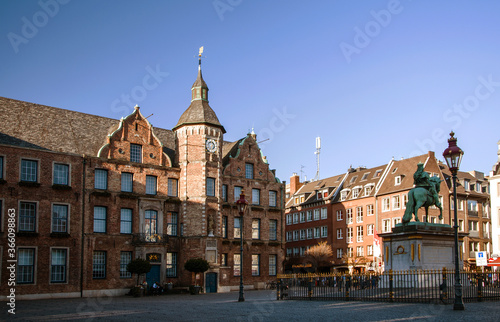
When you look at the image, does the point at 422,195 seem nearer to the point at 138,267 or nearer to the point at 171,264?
the point at 138,267

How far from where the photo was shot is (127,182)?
46562 millimetres

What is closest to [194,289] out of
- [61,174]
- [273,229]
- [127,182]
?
[127,182]

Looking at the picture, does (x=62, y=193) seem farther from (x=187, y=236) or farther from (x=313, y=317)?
(x=313, y=317)

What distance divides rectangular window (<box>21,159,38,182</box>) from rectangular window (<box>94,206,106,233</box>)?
17.9ft

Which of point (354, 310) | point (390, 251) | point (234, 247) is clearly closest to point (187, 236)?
point (234, 247)

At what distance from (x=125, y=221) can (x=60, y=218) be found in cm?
534

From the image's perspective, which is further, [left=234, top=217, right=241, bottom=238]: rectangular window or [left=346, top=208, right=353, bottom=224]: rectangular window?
[left=346, top=208, right=353, bottom=224]: rectangular window

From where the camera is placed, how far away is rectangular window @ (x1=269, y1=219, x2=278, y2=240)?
182ft

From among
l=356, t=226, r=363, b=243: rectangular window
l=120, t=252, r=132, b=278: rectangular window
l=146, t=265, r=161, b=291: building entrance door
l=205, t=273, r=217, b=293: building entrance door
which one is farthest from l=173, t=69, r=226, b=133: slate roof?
l=356, t=226, r=363, b=243: rectangular window

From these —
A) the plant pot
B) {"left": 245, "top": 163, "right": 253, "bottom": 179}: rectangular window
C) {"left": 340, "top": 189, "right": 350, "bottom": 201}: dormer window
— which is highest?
{"left": 245, "top": 163, "right": 253, "bottom": 179}: rectangular window

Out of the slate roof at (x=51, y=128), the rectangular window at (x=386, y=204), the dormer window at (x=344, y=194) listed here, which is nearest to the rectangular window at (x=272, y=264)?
the rectangular window at (x=386, y=204)

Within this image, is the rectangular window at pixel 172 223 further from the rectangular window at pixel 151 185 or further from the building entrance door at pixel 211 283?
the building entrance door at pixel 211 283

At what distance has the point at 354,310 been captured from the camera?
2238 centimetres

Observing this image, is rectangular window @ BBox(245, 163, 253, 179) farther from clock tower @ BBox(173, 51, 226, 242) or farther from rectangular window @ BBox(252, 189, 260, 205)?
clock tower @ BBox(173, 51, 226, 242)
